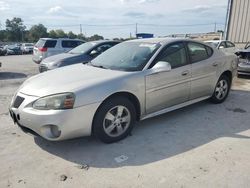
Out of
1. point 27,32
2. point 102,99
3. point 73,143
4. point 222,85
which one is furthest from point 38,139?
point 27,32

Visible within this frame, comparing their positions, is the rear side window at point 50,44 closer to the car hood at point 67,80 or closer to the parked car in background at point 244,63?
the parked car in background at point 244,63

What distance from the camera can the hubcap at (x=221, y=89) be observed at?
558cm

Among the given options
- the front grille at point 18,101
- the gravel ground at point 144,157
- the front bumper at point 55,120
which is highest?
the front grille at point 18,101

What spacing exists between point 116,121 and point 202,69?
2.16m

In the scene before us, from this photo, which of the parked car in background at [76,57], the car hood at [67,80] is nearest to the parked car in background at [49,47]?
the parked car in background at [76,57]

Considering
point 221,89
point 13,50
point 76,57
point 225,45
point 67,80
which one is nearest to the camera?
point 67,80

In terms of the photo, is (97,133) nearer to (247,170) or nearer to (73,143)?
(73,143)

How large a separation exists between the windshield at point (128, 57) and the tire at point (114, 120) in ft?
2.06

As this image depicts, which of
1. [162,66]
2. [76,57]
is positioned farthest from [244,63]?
[162,66]

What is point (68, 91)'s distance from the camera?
3.36 metres

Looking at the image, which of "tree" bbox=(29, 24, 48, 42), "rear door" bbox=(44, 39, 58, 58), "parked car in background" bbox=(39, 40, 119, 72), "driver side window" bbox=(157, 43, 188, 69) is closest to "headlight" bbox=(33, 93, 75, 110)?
"driver side window" bbox=(157, 43, 188, 69)

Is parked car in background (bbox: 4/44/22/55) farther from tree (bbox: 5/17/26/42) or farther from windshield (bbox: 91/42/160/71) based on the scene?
tree (bbox: 5/17/26/42)

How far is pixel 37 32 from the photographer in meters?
69.2

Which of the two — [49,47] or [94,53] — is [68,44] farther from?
[94,53]
